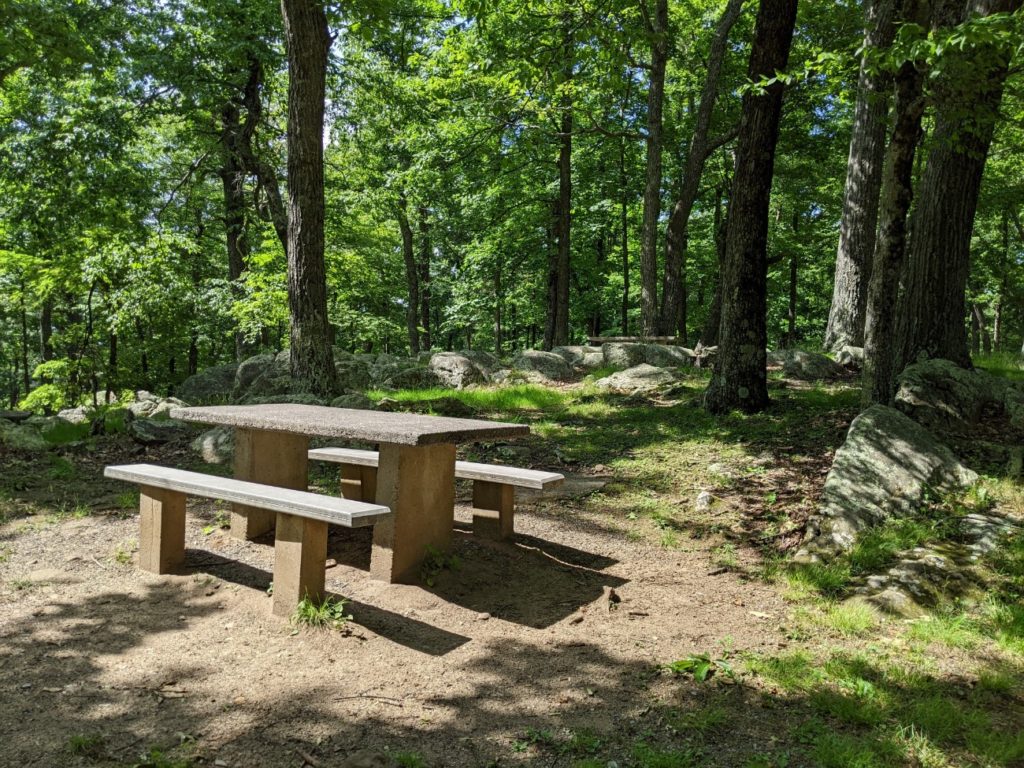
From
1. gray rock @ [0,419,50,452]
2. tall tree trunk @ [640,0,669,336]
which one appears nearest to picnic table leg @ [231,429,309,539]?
gray rock @ [0,419,50,452]

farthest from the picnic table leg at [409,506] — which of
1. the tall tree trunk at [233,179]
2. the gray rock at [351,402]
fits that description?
the tall tree trunk at [233,179]

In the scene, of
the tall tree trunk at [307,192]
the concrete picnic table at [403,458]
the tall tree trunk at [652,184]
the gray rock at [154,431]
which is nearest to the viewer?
the concrete picnic table at [403,458]

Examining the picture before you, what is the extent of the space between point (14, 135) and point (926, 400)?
39.4ft

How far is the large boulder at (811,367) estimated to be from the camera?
32.2ft

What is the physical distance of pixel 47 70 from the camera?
9844 mm

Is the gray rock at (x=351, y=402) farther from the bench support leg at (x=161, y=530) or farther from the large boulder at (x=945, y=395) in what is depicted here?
the large boulder at (x=945, y=395)

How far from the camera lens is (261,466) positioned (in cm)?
480

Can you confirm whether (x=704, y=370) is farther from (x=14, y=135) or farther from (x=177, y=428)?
(x=14, y=135)

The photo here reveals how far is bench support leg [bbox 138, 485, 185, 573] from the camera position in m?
4.16

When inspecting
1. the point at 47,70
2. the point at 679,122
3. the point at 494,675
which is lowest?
the point at 494,675

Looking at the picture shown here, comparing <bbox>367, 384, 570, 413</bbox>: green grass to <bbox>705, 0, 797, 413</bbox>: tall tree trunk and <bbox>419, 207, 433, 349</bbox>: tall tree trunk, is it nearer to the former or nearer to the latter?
<bbox>705, 0, 797, 413</bbox>: tall tree trunk

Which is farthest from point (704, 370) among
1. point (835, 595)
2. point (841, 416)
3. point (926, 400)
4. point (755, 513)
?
point (835, 595)

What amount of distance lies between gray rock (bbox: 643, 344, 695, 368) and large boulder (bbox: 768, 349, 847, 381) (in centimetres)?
238

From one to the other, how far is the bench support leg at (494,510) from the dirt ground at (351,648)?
5.9 inches
